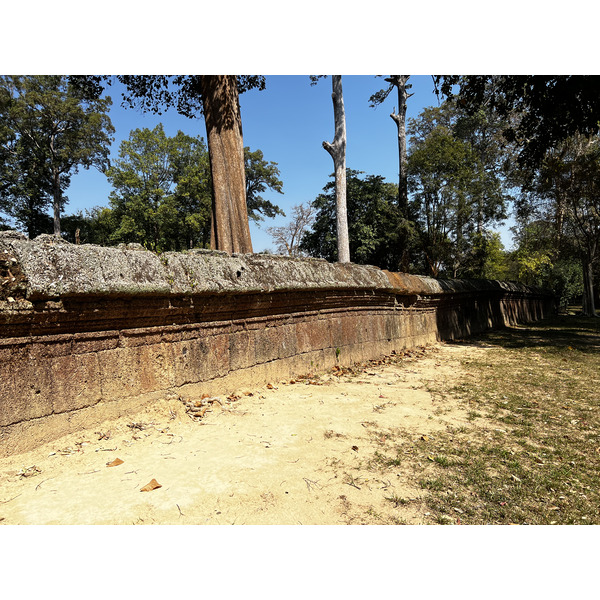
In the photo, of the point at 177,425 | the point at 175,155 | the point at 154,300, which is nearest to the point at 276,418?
the point at 177,425

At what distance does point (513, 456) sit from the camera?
254 cm

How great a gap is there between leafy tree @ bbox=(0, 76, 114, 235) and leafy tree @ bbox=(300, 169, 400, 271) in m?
18.4

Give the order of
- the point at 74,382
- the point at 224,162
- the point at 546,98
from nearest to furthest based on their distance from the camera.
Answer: the point at 74,382 → the point at 224,162 → the point at 546,98

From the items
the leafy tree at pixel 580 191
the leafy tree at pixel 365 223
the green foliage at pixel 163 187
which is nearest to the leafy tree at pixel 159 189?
the green foliage at pixel 163 187

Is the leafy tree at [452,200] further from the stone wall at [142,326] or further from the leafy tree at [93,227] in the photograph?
the leafy tree at [93,227]

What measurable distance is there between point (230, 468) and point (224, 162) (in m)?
6.35

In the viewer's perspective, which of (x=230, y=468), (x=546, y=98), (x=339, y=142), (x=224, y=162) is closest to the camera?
(x=230, y=468)

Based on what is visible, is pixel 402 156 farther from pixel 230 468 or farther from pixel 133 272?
pixel 230 468

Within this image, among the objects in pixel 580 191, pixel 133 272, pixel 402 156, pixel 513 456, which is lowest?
pixel 513 456

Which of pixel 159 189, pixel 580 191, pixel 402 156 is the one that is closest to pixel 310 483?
pixel 580 191

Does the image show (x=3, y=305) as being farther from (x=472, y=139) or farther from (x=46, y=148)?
(x=472, y=139)

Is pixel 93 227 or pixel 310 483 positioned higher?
pixel 93 227

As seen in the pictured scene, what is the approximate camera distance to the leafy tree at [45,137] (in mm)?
24844

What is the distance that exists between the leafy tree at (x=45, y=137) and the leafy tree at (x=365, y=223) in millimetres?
18379
